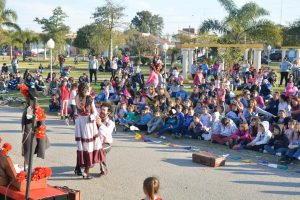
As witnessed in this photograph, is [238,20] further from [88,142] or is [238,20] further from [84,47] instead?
[84,47]

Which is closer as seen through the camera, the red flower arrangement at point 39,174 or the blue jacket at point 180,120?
the red flower arrangement at point 39,174

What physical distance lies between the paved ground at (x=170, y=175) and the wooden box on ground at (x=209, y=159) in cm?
15

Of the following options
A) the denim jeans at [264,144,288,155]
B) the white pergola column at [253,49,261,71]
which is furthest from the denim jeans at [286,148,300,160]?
the white pergola column at [253,49,261,71]

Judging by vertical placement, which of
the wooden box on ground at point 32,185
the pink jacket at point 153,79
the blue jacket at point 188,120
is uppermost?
the pink jacket at point 153,79

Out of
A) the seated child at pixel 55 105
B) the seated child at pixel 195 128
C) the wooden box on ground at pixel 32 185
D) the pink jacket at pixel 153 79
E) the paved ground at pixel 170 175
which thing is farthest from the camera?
the pink jacket at pixel 153 79

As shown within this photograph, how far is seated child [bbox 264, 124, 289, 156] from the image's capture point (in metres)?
10.6

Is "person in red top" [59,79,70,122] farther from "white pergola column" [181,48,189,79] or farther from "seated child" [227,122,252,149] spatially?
"white pergola column" [181,48,189,79]

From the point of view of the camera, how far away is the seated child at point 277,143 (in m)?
10.6

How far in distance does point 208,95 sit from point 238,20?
12772mm

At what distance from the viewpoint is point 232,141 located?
11695mm

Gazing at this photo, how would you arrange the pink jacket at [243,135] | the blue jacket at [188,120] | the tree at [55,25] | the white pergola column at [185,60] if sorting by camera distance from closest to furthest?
the pink jacket at [243,135] → the blue jacket at [188,120] → the white pergola column at [185,60] → the tree at [55,25]

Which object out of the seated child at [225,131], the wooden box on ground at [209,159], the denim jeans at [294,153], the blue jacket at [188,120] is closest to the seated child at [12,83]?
the blue jacket at [188,120]

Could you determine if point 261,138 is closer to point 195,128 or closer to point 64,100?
point 195,128

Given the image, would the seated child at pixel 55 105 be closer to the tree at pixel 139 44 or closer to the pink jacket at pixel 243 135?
the pink jacket at pixel 243 135
